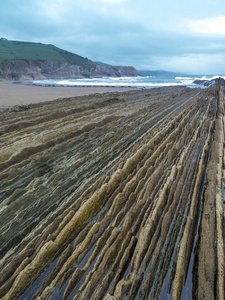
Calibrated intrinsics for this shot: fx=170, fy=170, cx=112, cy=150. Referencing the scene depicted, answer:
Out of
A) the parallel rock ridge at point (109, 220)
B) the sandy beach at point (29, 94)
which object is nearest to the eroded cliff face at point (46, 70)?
the sandy beach at point (29, 94)

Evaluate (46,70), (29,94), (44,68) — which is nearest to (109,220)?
(29,94)

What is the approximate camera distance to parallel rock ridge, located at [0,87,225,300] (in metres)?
2.94

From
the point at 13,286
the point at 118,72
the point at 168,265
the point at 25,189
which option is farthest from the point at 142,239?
the point at 118,72

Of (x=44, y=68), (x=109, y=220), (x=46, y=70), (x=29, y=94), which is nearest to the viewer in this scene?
(x=109, y=220)

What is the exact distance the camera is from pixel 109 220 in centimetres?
416

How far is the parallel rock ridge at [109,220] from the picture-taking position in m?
2.94

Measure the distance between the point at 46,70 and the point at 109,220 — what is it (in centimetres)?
12234

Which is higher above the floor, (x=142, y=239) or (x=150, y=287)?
(x=142, y=239)

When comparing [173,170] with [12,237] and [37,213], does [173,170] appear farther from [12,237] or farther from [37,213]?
[12,237]

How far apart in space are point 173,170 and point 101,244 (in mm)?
3543

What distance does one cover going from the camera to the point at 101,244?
3.53 meters

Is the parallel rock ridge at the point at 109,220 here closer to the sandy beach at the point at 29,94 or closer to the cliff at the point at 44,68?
the sandy beach at the point at 29,94

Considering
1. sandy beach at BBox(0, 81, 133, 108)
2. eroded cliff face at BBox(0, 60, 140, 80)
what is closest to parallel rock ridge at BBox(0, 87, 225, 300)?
sandy beach at BBox(0, 81, 133, 108)

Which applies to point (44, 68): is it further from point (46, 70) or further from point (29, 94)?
point (29, 94)
